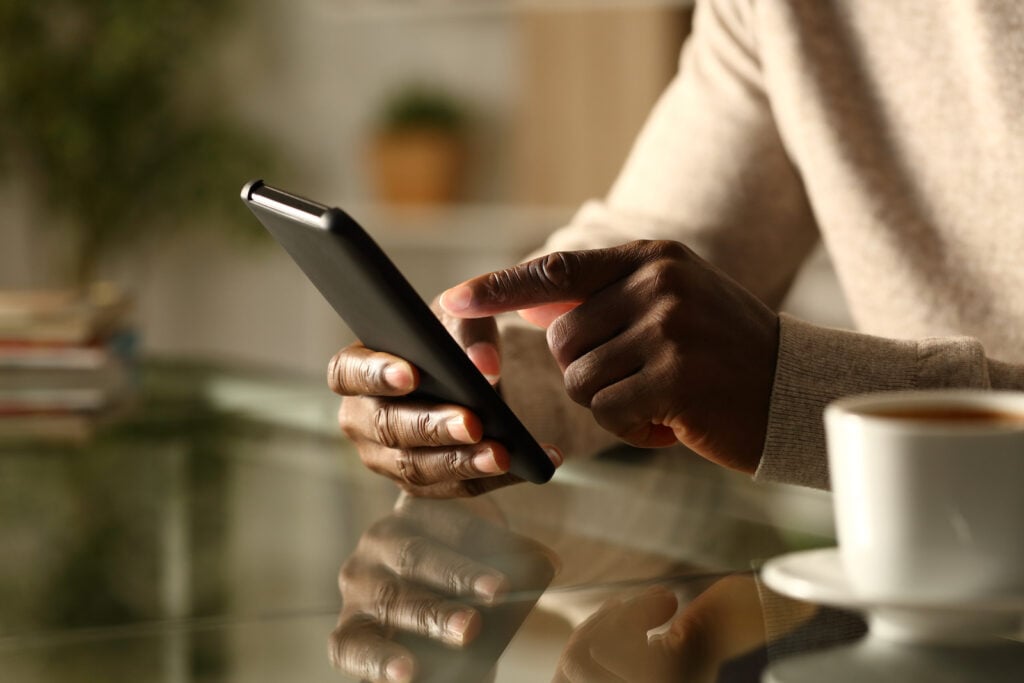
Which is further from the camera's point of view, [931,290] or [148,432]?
[148,432]

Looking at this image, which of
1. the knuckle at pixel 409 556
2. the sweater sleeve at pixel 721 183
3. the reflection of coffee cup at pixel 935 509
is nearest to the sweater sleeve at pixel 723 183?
the sweater sleeve at pixel 721 183

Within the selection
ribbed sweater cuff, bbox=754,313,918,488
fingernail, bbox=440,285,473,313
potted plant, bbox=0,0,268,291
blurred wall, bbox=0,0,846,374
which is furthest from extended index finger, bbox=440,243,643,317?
potted plant, bbox=0,0,268,291

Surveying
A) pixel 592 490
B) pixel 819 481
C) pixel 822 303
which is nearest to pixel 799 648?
pixel 819 481

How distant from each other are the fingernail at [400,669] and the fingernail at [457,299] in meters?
0.22

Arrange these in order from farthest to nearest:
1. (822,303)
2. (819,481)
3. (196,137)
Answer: (196,137)
(822,303)
(819,481)

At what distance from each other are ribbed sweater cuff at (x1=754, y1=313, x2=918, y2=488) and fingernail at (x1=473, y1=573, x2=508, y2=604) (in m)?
0.18

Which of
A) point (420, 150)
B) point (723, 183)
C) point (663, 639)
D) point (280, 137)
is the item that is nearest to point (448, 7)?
point (420, 150)

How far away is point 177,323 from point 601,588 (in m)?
3.93

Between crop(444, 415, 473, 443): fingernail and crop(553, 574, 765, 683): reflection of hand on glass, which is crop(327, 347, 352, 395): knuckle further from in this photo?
crop(553, 574, 765, 683): reflection of hand on glass

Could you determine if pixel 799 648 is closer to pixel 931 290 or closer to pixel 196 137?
pixel 931 290

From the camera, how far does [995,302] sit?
106 centimetres

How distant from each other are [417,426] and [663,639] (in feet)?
0.89

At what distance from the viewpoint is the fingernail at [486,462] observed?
0.74 meters

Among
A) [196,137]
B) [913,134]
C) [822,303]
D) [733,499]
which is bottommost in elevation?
[822,303]
